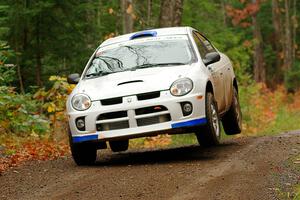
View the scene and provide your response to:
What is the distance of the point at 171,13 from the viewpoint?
16.5 m

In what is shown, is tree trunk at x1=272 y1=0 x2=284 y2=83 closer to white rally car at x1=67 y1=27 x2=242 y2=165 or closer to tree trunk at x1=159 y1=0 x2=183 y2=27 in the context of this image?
tree trunk at x1=159 y1=0 x2=183 y2=27

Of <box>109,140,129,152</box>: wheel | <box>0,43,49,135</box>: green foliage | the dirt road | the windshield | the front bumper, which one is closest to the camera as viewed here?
the dirt road

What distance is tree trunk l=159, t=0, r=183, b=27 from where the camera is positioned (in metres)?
16.4

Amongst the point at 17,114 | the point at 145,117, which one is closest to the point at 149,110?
the point at 145,117

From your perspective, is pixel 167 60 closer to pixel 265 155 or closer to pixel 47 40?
pixel 265 155

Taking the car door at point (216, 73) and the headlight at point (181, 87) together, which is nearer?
the headlight at point (181, 87)

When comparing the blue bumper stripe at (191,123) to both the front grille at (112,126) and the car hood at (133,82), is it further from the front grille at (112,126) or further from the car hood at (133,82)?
the front grille at (112,126)

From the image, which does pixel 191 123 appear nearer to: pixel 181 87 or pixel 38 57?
pixel 181 87

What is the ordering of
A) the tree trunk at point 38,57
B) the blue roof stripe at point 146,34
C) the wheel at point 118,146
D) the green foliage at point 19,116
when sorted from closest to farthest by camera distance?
1. the blue roof stripe at point 146,34
2. the wheel at point 118,146
3. the green foliage at point 19,116
4. the tree trunk at point 38,57

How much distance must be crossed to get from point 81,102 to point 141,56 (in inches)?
57.7

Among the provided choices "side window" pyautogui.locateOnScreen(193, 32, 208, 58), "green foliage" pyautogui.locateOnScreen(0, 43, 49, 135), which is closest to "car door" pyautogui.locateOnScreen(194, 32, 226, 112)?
"side window" pyautogui.locateOnScreen(193, 32, 208, 58)

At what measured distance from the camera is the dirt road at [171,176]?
22.4 feet

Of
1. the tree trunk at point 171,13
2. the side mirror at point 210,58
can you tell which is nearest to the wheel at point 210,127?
the side mirror at point 210,58

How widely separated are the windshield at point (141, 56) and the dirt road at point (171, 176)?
1.35 meters
